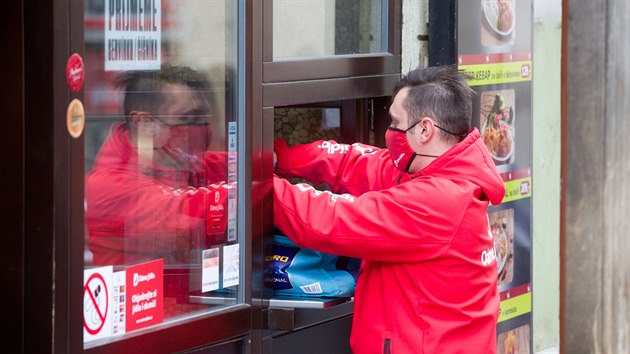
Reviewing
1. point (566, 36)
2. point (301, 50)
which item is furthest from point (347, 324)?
point (566, 36)

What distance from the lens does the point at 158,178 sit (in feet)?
10.3

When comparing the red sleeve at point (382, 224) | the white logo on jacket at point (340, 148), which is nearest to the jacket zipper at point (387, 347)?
the red sleeve at point (382, 224)

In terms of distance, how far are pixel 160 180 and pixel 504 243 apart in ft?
6.98

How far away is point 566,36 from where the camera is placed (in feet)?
7.00

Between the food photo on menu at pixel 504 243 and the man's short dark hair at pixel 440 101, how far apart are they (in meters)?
1.25

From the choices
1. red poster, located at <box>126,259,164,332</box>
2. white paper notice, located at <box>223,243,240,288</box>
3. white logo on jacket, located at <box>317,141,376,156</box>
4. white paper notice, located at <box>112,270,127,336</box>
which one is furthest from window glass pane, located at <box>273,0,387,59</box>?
white paper notice, located at <box>112,270,127,336</box>

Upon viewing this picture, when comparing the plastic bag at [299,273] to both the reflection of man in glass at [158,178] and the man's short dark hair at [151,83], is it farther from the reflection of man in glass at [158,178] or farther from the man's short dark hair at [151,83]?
the man's short dark hair at [151,83]

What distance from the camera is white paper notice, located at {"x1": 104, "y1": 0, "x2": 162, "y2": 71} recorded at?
2855 millimetres

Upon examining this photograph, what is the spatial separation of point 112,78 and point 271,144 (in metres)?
0.76

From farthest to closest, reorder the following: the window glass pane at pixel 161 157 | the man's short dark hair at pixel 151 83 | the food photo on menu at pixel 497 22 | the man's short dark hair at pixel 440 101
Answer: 1. the food photo on menu at pixel 497 22
2. the man's short dark hair at pixel 440 101
3. the man's short dark hair at pixel 151 83
4. the window glass pane at pixel 161 157

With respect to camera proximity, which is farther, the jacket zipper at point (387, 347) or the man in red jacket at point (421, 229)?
the jacket zipper at point (387, 347)

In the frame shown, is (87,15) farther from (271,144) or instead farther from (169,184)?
(271,144)

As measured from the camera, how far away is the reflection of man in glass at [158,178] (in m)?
2.91

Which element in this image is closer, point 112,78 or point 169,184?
point 112,78
